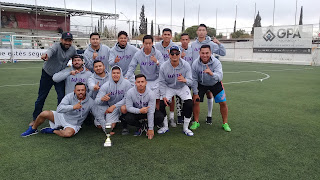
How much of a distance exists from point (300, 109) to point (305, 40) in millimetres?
19504

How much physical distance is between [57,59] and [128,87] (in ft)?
5.27

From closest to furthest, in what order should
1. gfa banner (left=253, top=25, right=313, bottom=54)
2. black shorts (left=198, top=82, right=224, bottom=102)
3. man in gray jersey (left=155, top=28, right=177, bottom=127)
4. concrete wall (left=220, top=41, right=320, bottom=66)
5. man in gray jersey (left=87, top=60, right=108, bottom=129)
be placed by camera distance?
man in gray jersey (left=87, top=60, right=108, bottom=129) → black shorts (left=198, top=82, right=224, bottom=102) → man in gray jersey (left=155, top=28, right=177, bottom=127) → concrete wall (left=220, top=41, right=320, bottom=66) → gfa banner (left=253, top=25, right=313, bottom=54)

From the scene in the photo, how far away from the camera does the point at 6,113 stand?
5.96 meters

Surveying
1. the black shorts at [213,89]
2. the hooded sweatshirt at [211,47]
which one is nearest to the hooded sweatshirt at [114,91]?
the black shorts at [213,89]

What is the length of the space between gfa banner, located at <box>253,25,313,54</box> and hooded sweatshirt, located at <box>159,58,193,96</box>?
21.9 meters

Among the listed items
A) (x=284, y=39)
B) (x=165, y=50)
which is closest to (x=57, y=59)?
(x=165, y=50)

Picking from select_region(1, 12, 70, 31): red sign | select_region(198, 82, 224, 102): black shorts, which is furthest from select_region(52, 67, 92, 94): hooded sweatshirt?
select_region(1, 12, 70, 31): red sign

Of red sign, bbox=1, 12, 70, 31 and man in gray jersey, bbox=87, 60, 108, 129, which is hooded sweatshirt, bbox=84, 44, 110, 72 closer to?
man in gray jersey, bbox=87, 60, 108, 129

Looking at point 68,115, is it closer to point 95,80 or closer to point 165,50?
point 95,80

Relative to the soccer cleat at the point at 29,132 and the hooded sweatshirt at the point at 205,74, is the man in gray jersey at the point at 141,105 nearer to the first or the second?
the hooded sweatshirt at the point at 205,74

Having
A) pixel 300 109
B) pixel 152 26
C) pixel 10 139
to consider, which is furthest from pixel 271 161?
pixel 152 26

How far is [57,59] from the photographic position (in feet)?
17.2

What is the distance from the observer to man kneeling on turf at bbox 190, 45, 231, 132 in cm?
482

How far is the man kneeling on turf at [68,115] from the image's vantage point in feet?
14.9
